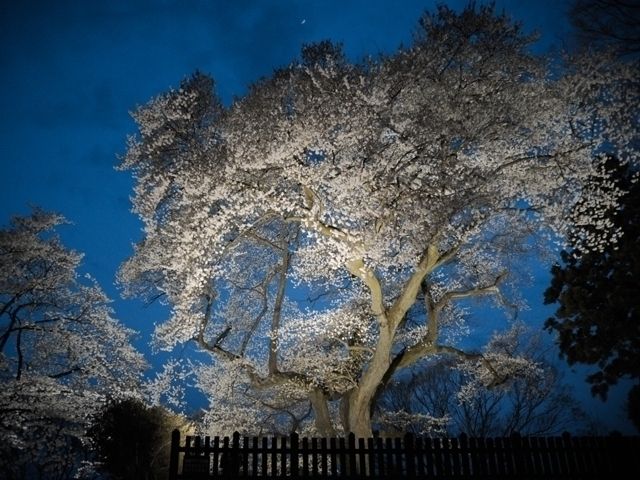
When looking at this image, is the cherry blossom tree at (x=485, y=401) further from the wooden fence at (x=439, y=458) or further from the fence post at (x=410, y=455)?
the fence post at (x=410, y=455)

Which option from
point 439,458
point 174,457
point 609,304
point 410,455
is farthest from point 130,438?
point 609,304

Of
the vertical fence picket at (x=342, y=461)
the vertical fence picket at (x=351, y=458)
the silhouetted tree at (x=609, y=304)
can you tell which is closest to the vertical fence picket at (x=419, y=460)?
the vertical fence picket at (x=351, y=458)

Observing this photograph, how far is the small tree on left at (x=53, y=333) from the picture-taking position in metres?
16.4

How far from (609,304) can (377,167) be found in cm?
838

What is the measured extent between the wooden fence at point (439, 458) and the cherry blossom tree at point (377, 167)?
381cm

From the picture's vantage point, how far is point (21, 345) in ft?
57.6

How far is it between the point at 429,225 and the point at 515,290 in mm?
8469

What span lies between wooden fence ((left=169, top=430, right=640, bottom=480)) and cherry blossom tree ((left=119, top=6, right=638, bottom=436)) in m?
3.81

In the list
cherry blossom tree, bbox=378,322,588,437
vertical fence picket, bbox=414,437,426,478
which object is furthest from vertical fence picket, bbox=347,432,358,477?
cherry blossom tree, bbox=378,322,588,437

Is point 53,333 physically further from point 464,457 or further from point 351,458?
point 464,457

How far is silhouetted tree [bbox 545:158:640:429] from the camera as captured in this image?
43.6 feet

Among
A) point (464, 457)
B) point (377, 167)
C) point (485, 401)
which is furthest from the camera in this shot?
point (485, 401)

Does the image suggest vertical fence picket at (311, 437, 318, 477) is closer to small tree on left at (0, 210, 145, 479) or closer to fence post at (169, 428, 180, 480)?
fence post at (169, 428, 180, 480)

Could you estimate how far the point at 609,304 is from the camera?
530 inches
